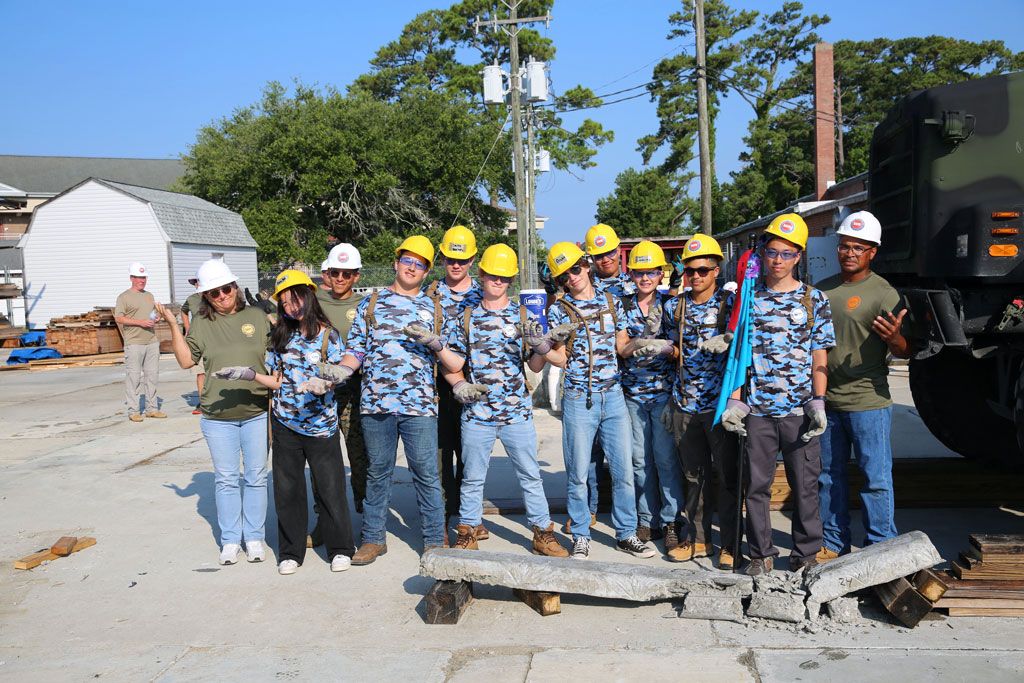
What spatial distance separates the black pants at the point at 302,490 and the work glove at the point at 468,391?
35.4 inches

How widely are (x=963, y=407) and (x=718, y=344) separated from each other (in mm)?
2694

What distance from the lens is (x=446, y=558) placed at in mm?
4254

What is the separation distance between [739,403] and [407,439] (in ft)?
6.46

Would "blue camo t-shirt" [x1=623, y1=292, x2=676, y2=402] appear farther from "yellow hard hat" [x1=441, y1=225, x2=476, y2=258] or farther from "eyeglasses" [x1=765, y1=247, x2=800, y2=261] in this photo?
"yellow hard hat" [x1=441, y1=225, x2=476, y2=258]

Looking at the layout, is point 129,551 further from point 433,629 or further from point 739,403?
point 739,403

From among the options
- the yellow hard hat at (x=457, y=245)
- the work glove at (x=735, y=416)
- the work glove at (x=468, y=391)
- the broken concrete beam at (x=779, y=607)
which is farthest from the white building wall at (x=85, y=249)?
the broken concrete beam at (x=779, y=607)

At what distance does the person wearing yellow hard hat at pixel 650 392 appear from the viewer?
495cm

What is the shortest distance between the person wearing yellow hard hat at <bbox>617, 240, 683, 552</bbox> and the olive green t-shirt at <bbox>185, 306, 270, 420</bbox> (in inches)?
90.7

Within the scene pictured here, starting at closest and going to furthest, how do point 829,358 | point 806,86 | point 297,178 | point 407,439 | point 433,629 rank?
point 433,629 → point 829,358 → point 407,439 → point 297,178 → point 806,86

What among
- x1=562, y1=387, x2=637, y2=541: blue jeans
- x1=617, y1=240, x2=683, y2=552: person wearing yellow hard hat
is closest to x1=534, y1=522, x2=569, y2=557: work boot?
x1=562, y1=387, x2=637, y2=541: blue jeans

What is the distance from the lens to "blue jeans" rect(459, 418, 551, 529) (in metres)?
4.84

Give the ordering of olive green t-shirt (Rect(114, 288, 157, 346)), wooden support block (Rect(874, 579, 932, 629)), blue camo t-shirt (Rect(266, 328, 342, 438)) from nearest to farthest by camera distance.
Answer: wooden support block (Rect(874, 579, 932, 629))
blue camo t-shirt (Rect(266, 328, 342, 438))
olive green t-shirt (Rect(114, 288, 157, 346))

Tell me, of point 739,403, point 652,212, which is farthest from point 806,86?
point 739,403

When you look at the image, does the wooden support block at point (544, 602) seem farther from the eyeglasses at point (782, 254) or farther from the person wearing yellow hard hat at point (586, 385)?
the eyeglasses at point (782, 254)
